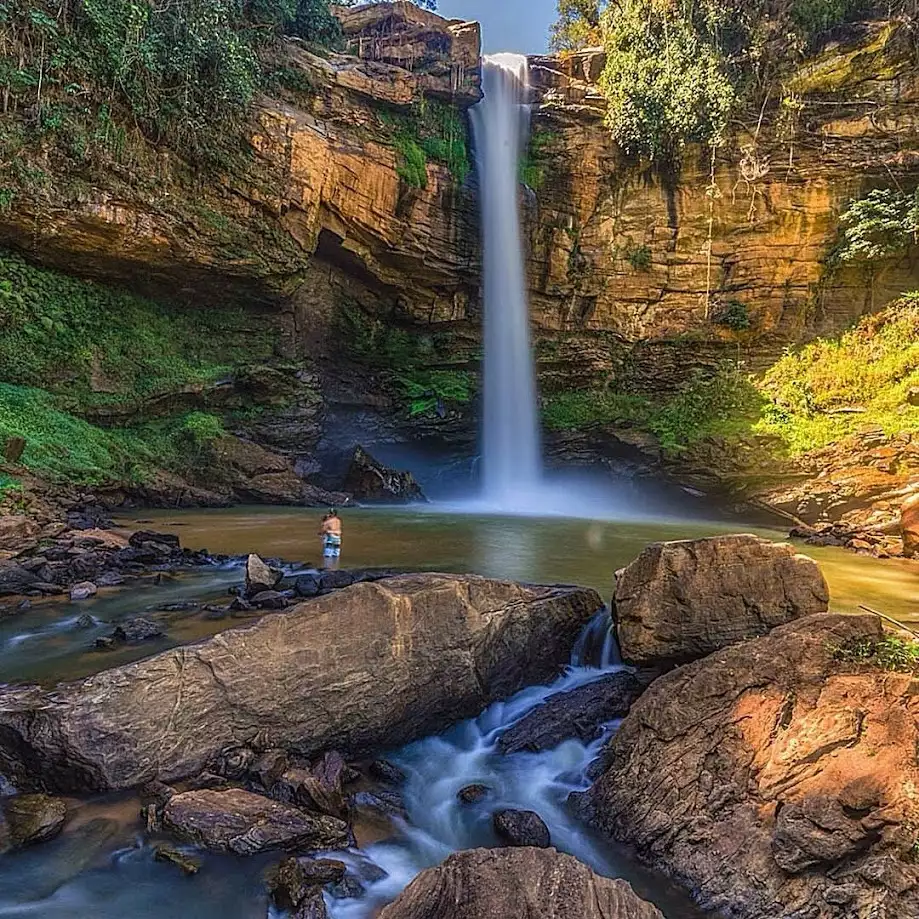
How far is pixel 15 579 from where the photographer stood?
7.39 m

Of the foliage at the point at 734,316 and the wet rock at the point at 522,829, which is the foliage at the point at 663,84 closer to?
the foliage at the point at 734,316

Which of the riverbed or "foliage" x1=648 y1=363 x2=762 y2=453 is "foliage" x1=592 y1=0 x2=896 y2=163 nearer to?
"foliage" x1=648 y1=363 x2=762 y2=453

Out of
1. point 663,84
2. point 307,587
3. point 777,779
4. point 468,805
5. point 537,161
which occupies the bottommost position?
point 468,805

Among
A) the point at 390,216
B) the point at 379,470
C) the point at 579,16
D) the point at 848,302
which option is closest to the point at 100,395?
the point at 379,470

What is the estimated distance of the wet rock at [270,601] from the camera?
22.3ft

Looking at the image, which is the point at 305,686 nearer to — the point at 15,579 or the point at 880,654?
the point at 880,654

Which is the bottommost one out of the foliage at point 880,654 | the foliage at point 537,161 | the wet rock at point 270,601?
the wet rock at point 270,601

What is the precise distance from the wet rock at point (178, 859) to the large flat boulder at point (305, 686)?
59 centimetres

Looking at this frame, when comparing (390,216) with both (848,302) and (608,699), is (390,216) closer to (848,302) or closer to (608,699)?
(848,302)

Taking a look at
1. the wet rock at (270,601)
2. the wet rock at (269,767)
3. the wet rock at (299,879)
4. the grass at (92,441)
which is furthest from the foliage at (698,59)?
the wet rock at (299,879)

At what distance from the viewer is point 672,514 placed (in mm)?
18406

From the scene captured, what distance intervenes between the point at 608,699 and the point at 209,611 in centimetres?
418

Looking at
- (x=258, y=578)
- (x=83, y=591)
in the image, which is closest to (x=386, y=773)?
(x=258, y=578)

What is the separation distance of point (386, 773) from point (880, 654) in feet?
11.4
